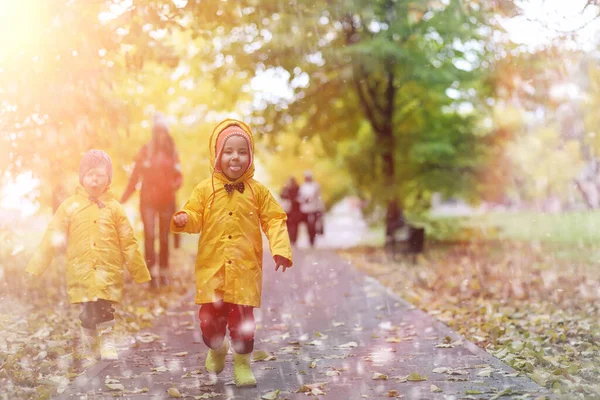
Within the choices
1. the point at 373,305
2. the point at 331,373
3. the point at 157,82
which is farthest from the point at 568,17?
the point at 157,82

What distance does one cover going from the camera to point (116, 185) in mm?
17719

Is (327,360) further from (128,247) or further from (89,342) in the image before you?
(89,342)

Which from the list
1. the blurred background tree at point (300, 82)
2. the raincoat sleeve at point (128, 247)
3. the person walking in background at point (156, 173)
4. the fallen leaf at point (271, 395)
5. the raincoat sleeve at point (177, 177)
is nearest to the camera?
the fallen leaf at point (271, 395)

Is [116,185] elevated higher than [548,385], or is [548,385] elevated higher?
[116,185]

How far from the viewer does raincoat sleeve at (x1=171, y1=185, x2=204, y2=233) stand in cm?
544

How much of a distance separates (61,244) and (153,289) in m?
4.53

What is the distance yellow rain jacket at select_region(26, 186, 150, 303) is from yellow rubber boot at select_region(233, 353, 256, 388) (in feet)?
3.96

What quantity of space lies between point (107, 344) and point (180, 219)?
5.83 ft

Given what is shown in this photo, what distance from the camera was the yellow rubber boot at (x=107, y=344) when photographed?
639 centimetres

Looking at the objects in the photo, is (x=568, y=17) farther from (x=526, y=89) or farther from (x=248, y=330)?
(x=526, y=89)

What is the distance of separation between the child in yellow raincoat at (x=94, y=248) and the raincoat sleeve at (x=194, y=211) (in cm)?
104

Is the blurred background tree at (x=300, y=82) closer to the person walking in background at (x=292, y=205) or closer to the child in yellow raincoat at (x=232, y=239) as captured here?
the person walking in background at (x=292, y=205)

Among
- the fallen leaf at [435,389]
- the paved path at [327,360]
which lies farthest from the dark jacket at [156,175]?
the fallen leaf at [435,389]

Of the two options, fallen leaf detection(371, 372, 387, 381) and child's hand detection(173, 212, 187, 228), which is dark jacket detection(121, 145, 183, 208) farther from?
fallen leaf detection(371, 372, 387, 381)
